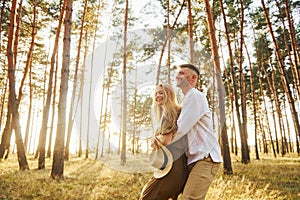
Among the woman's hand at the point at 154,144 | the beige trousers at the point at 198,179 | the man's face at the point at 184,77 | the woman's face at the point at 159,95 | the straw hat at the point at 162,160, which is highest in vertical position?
the man's face at the point at 184,77

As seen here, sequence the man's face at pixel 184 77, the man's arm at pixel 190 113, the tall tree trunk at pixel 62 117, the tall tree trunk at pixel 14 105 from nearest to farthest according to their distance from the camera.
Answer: the man's arm at pixel 190 113
the man's face at pixel 184 77
the tall tree trunk at pixel 62 117
the tall tree trunk at pixel 14 105

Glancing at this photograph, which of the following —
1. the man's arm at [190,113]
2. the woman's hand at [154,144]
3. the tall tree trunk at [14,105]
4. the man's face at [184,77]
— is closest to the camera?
the man's arm at [190,113]

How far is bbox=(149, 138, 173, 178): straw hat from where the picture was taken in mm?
2770

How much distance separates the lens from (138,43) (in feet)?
86.7

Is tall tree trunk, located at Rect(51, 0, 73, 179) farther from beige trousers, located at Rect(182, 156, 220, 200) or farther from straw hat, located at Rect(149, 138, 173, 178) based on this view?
beige trousers, located at Rect(182, 156, 220, 200)

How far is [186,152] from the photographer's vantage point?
2.91 meters

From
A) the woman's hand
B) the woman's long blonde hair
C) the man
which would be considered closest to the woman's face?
the woman's long blonde hair

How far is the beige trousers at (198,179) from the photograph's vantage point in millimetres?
2705

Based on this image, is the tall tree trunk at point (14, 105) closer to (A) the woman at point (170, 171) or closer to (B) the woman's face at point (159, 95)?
(B) the woman's face at point (159, 95)

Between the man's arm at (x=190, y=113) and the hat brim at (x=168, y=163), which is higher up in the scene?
the man's arm at (x=190, y=113)

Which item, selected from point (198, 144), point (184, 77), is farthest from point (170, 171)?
A: point (184, 77)

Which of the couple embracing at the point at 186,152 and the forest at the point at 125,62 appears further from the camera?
the forest at the point at 125,62

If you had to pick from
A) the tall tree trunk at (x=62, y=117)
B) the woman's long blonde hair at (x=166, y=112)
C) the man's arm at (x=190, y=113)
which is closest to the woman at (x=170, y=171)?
the woman's long blonde hair at (x=166, y=112)

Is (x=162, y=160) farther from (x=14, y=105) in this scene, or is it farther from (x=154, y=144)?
(x=14, y=105)
